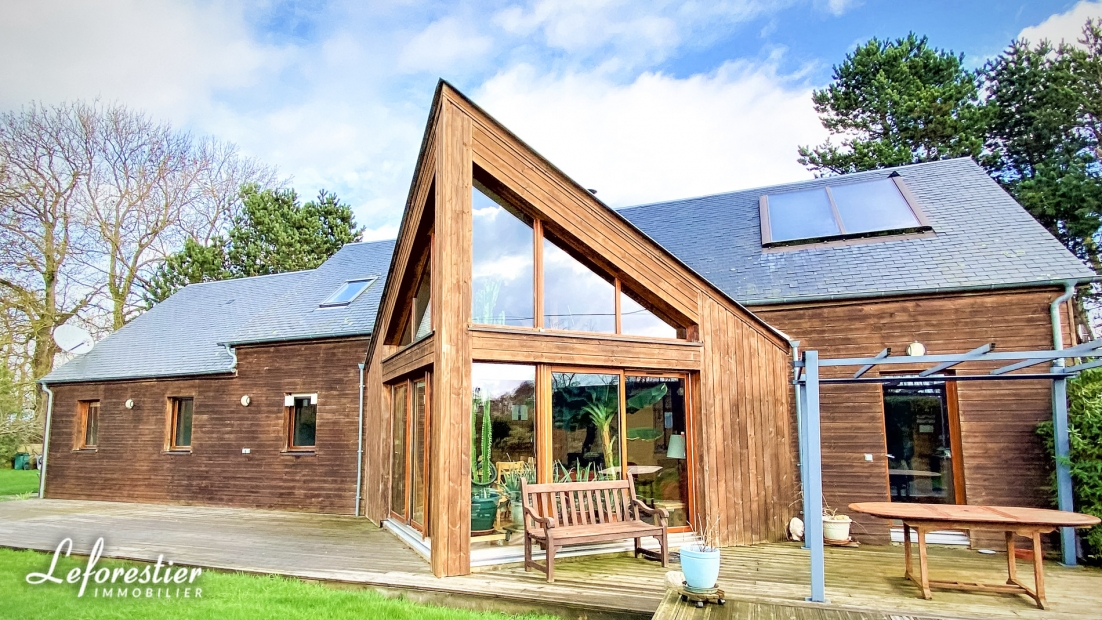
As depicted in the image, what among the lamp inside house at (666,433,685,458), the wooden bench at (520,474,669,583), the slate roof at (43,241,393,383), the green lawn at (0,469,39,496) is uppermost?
the slate roof at (43,241,393,383)

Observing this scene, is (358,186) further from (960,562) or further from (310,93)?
(960,562)

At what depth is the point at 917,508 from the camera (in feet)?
18.8

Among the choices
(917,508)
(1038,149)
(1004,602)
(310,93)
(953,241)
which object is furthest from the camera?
(1038,149)

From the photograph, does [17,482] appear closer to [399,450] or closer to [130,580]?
[399,450]

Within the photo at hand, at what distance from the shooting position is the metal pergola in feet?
17.1

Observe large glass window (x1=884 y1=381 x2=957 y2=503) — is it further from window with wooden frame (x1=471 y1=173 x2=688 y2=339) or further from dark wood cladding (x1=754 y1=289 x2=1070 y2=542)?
window with wooden frame (x1=471 y1=173 x2=688 y2=339)

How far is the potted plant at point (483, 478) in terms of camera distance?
6629mm

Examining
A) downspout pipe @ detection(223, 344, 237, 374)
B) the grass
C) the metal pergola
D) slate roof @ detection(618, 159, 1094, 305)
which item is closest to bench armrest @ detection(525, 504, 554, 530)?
the grass

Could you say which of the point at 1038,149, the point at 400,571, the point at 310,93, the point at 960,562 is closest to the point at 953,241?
the point at 960,562

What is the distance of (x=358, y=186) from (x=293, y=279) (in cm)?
1397

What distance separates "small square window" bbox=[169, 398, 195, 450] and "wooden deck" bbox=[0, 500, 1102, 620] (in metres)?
3.37

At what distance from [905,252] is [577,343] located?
5.20 metres

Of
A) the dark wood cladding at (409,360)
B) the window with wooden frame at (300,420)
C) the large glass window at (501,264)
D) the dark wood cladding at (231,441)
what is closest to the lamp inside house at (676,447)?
the large glass window at (501,264)

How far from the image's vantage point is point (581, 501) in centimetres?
651
